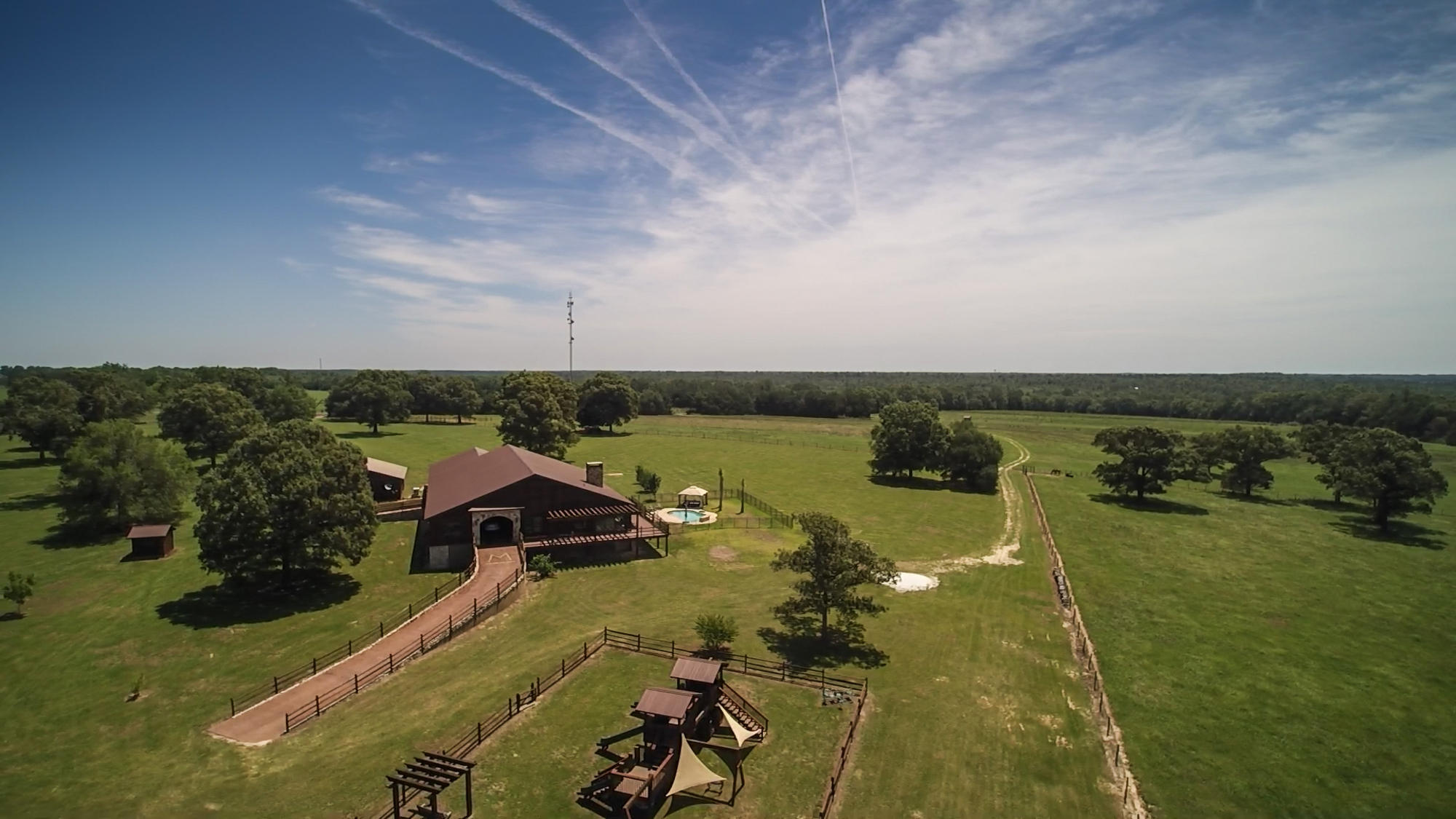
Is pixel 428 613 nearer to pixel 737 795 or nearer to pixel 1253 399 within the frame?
pixel 737 795

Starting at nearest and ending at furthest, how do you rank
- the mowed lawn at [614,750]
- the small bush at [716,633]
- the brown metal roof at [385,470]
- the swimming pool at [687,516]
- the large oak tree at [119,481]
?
the mowed lawn at [614,750] < the small bush at [716,633] < the large oak tree at [119,481] < the swimming pool at [687,516] < the brown metal roof at [385,470]

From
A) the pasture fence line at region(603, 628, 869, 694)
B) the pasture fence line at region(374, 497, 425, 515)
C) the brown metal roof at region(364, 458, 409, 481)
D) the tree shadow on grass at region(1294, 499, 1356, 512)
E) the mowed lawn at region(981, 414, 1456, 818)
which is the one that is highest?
the brown metal roof at region(364, 458, 409, 481)

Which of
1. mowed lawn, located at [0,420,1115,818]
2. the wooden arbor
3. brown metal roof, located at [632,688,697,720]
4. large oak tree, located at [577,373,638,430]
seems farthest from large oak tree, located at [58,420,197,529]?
large oak tree, located at [577,373,638,430]

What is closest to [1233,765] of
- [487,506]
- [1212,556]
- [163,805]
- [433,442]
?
[1212,556]

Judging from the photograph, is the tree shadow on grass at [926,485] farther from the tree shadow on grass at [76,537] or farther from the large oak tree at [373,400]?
the large oak tree at [373,400]

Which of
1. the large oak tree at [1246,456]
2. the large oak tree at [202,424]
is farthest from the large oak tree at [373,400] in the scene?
the large oak tree at [1246,456]

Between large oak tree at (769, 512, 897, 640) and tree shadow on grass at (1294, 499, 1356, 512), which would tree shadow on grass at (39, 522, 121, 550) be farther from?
tree shadow on grass at (1294, 499, 1356, 512)
